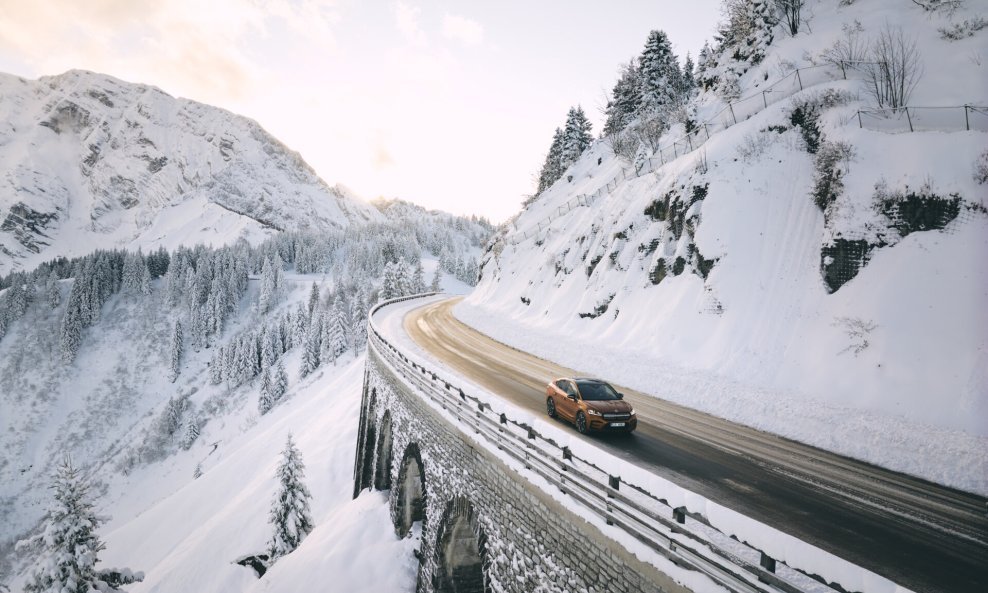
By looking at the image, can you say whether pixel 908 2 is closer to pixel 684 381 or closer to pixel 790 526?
pixel 684 381

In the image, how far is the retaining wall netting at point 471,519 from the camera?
663cm

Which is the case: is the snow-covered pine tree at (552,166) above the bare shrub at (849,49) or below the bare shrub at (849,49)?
above

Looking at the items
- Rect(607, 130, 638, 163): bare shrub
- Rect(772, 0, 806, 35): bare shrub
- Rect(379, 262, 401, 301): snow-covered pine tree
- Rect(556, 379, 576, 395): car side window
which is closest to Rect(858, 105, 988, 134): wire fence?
Rect(772, 0, 806, 35): bare shrub

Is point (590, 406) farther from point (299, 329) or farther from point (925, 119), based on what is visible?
point (299, 329)

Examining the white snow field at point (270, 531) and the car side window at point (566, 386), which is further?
the white snow field at point (270, 531)

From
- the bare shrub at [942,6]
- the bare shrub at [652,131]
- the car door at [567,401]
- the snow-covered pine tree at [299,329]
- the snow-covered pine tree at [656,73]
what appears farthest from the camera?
the snow-covered pine tree at [299,329]

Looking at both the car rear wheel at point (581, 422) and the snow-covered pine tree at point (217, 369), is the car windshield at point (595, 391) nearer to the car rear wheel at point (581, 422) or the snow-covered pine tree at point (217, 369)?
the car rear wheel at point (581, 422)

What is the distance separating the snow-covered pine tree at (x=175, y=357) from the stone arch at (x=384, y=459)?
98094 millimetres

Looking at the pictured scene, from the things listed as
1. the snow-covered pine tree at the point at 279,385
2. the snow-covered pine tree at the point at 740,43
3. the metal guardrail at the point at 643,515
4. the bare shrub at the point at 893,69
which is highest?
the snow-covered pine tree at the point at 740,43

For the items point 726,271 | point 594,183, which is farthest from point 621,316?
point 594,183

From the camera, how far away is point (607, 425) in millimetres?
10359

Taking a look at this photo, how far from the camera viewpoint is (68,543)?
501 inches

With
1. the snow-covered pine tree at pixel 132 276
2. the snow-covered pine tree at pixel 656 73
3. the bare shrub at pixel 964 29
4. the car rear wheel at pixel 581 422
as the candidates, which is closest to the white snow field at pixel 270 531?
the car rear wheel at pixel 581 422

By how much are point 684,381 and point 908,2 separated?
23.2m
